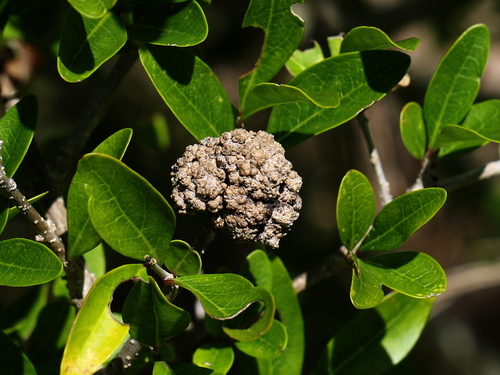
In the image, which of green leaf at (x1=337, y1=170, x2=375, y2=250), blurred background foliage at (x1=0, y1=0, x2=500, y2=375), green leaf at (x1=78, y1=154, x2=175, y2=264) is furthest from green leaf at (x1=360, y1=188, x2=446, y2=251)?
blurred background foliage at (x1=0, y1=0, x2=500, y2=375)

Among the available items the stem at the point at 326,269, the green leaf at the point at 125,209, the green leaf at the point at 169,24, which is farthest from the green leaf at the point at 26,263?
the stem at the point at 326,269

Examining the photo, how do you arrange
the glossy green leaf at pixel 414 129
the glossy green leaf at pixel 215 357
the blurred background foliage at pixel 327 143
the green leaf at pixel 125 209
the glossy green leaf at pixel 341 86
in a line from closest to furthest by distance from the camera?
the green leaf at pixel 125 209
the glossy green leaf at pixel 341 86
the glossy green leaf at pixel 215 357
the glossy green leaf at pixel 414 129
the blurred background foliage at pixel 327 143

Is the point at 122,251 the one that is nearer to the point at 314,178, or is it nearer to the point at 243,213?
the point at 243,213

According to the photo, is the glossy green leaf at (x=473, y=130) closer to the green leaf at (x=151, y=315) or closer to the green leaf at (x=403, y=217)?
the green leaf at (x=403, y=217)

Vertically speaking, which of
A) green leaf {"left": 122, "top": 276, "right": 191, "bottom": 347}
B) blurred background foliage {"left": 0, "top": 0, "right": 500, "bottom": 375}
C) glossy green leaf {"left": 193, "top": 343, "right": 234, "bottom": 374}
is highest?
green leaf {"left": 122, "top": 276, "right": 191, "bottom": 347}

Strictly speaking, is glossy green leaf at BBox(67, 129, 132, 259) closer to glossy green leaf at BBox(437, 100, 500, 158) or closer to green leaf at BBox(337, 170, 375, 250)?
green leaf at BBox(337, 170, 375, 250)

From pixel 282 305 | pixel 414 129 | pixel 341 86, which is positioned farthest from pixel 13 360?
pixel 414 129
